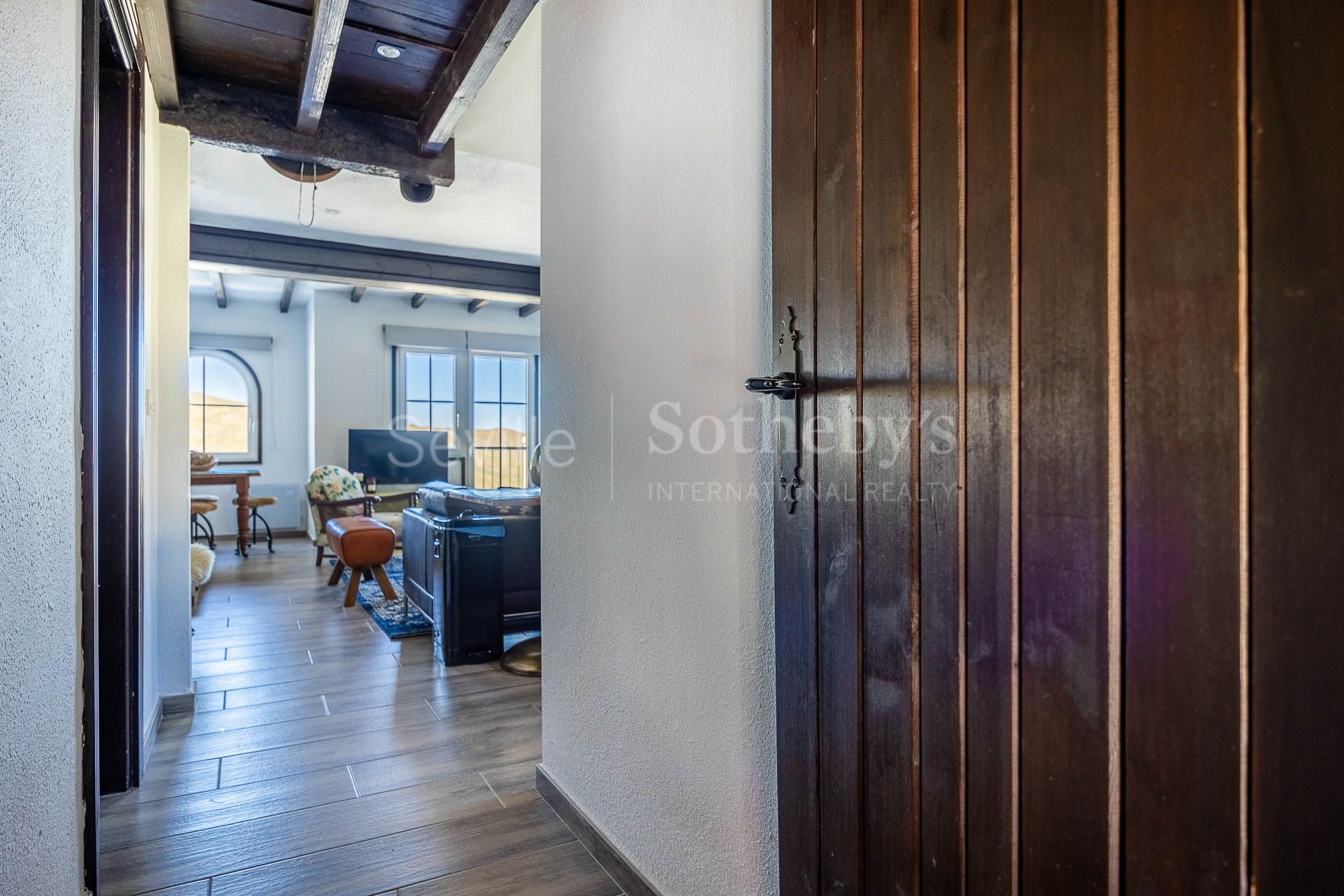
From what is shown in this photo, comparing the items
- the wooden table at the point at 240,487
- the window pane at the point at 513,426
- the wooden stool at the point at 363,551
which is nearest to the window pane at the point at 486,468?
the window pane at the point at 513,426

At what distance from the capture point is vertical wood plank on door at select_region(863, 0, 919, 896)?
0.87m

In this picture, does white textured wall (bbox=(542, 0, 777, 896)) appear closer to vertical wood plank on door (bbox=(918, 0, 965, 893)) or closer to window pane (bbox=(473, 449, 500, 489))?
vertical wood plank on door (bbox=(918, 0, 965, 893))

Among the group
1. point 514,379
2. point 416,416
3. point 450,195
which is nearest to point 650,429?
point 450,195

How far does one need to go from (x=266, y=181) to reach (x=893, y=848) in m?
5.10

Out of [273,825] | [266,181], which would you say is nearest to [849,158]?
[273,825]

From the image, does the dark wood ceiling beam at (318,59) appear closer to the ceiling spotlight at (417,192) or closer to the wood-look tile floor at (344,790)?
the ceiling spotlight at (417,192)

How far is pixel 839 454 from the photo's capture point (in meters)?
0.99

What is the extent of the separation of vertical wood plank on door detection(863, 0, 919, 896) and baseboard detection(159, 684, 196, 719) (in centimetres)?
268

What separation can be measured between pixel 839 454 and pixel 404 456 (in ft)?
24.0

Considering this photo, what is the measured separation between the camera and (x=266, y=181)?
4.62 meters

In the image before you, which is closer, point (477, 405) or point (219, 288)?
point (219, 288)

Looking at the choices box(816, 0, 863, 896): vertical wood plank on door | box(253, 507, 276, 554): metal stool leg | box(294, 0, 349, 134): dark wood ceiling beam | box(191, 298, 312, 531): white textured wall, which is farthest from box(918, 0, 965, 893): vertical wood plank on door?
box(191, 298, 312, 531): white textured wall

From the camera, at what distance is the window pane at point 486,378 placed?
8.25 m

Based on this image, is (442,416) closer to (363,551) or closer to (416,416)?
(416,416)
